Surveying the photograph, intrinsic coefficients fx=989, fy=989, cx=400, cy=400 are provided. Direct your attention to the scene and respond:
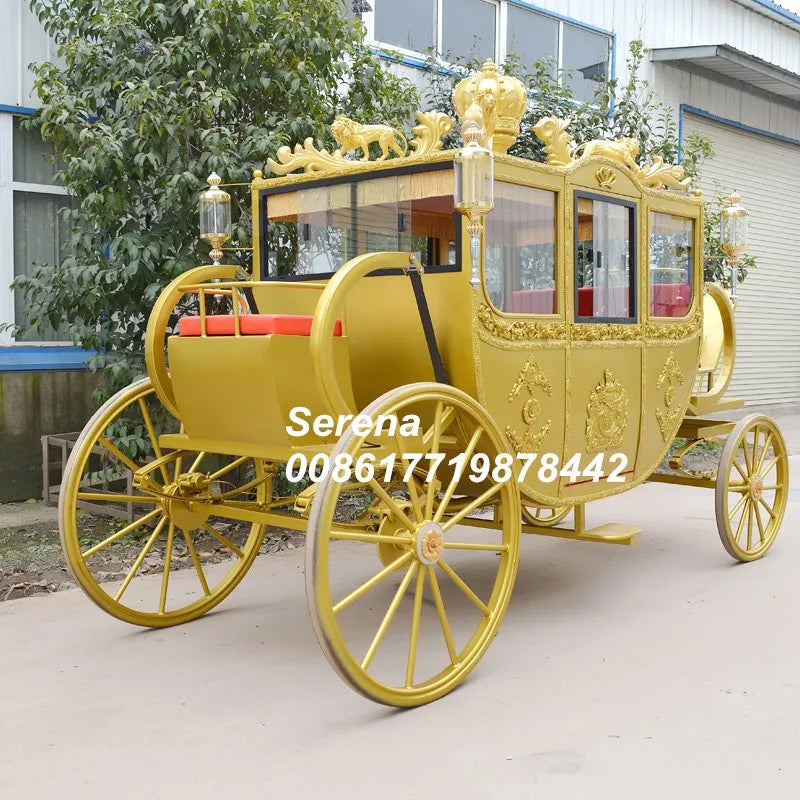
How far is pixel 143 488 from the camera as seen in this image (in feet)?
12.9

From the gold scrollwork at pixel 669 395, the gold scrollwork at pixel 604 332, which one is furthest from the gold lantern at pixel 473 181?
the gold scrollwork at pixel 669 395

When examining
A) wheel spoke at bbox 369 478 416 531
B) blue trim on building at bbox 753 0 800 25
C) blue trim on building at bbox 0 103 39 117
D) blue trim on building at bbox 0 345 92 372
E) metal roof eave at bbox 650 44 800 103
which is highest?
blue trim on building at bbox 753 0 800 25

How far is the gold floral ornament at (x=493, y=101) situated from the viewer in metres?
3.88

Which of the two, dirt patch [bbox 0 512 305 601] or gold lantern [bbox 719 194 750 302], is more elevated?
gold lantern [bbox 719 194 750 302]

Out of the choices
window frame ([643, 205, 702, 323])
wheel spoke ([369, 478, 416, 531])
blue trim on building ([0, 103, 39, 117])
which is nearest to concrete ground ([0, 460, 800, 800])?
wheel spoke ([369, 478, 416, 531])

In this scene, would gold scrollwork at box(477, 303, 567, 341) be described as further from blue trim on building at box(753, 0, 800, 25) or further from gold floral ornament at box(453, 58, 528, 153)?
blue trim on building at box(753, 0, 800, 25)

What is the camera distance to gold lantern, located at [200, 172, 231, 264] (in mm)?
4578

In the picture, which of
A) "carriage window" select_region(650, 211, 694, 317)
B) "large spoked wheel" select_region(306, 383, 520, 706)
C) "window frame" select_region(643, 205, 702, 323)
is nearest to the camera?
"large spoked wheel" select_region(306, 383, 520, 706)

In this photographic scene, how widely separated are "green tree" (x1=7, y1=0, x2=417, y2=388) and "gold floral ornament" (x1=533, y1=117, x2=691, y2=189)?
1808mm

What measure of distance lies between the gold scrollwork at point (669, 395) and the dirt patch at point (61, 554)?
222 cm

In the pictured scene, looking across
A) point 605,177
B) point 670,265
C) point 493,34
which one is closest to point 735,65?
point 493,34

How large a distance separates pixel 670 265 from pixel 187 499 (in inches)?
107

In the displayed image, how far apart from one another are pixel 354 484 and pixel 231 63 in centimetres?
342

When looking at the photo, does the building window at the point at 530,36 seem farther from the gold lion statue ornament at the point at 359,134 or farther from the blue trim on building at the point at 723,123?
the gold lion statue ornament at the point at 359,134
